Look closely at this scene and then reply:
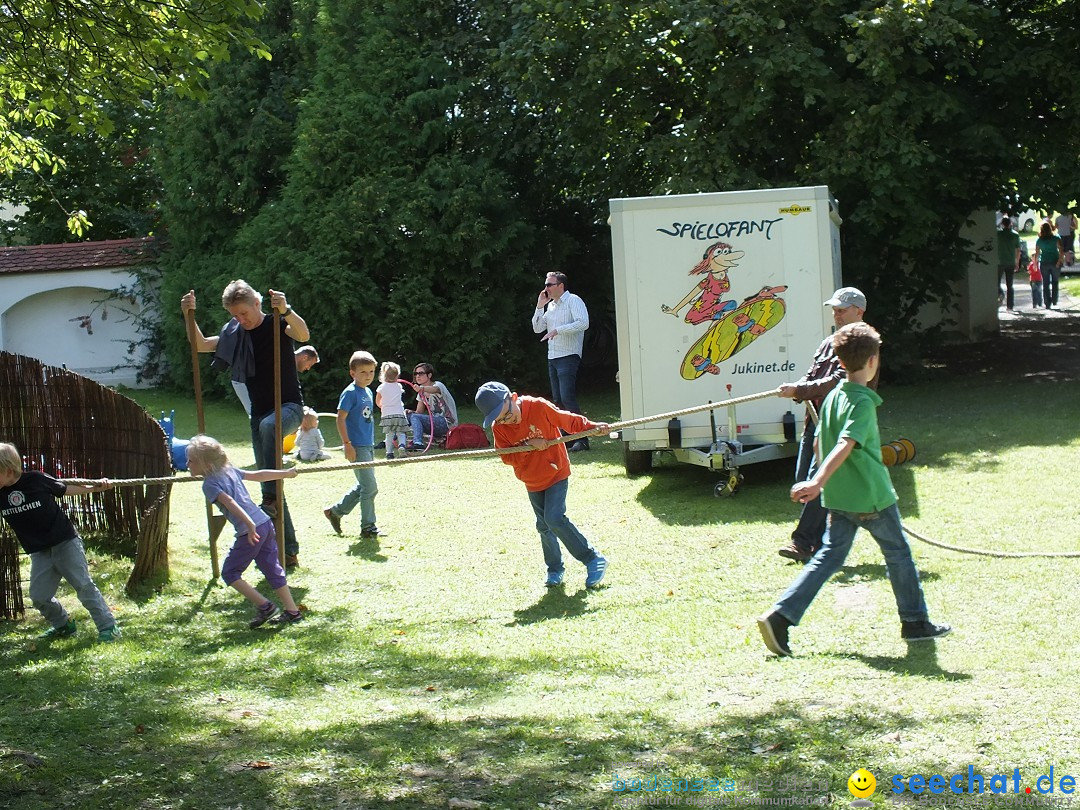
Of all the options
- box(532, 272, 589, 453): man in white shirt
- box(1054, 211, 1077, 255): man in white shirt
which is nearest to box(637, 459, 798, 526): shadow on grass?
box(532, 272, 589, 453): man in white shirt

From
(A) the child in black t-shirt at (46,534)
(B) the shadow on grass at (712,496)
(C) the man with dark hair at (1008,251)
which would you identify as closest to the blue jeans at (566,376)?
(B) the shadow on grass at (712,496)

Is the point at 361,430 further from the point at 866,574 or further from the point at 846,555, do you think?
the point at 846,555

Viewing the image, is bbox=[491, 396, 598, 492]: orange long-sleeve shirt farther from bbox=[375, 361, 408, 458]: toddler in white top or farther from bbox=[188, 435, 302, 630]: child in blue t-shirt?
bbox=[375, 361, 408, 458]: toddler in white top

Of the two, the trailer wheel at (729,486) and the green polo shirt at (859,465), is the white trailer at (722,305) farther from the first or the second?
the green polo shirt at (859,465)

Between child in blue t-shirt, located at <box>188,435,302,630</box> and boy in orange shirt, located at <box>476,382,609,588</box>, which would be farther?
boy in orange shirt, located at <box>476,382,609,588</box>

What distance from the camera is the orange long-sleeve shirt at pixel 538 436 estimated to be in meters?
7.60

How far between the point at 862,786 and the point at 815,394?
154 inches

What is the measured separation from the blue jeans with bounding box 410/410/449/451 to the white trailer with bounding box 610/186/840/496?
15.9 feet

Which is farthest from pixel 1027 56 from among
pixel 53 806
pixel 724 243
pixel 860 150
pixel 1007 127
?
pixel 53 806

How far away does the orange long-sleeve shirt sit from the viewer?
299 inches

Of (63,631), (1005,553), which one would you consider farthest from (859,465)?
(63,631)

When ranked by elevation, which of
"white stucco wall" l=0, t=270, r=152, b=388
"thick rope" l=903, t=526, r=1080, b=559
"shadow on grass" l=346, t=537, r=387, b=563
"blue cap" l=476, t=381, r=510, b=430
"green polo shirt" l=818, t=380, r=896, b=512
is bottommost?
"shadow on grass" l=346, t=537, r=387, b=563

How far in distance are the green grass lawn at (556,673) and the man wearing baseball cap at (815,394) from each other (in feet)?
0.69

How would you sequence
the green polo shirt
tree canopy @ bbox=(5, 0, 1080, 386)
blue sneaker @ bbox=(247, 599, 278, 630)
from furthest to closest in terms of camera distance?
tree canopy @ bbox=(5, 0, 1080, 386), blue sneaker @ bbox=(247, 599, 278, 630), the green polo shirt
